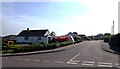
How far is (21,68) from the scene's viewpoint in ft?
26.2

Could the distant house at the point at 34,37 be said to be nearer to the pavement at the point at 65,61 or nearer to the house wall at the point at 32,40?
the house wall at the point at 32,40

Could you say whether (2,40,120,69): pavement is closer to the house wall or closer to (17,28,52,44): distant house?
the house wall

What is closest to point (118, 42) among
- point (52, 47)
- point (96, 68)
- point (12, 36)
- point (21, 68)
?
point (52, 47)

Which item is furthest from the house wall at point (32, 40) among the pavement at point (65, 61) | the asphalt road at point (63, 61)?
the asphalt road at point (63, 61)

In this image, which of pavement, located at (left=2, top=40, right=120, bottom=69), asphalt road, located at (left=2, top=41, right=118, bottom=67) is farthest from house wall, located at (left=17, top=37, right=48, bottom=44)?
asphalt road, located at (left=2, top=41, right=118, bottom=67)

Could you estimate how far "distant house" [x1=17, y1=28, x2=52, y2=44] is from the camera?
124 ft

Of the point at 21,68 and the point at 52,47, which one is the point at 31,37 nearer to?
the point at 52,47

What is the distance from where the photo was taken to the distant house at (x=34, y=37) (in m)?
37.9

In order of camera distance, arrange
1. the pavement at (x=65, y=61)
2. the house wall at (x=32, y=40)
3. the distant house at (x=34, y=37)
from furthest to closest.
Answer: the distant house at (x=34, y=37) → the house wall at (x=32, y=40) → the pavement at (x=65, y=61)

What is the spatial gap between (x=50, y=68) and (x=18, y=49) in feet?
37.1

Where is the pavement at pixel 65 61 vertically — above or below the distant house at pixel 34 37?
below

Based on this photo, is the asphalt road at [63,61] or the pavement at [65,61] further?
the asphalt road at [63,61]

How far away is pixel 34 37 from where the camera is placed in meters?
38.8

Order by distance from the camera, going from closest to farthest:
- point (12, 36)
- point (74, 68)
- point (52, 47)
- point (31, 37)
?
1. point (74, 68)
2. point (52, 47)
3. point (31, 37)
4. point (12, 36)
